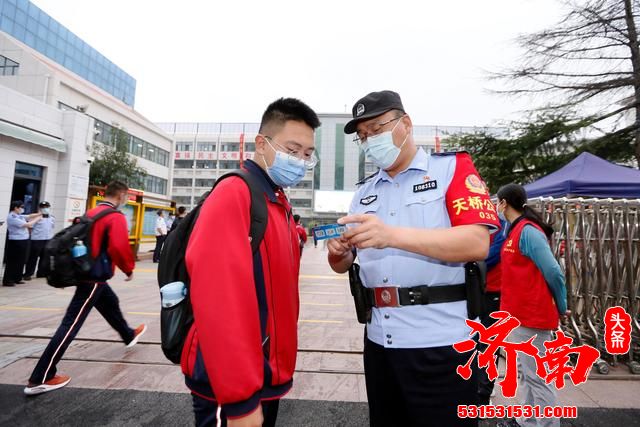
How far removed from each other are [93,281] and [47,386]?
0.98 meters

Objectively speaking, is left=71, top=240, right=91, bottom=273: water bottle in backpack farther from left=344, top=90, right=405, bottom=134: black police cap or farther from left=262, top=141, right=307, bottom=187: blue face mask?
left=344, top=90, right=405, bottom=134: black police cap

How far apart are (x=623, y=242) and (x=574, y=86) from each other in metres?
7.07

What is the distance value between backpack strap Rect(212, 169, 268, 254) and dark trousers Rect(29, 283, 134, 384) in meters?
2.89

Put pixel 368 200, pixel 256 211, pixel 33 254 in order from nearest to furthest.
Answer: pixel 256 211 → pixel 368 200 → pixel 33 254

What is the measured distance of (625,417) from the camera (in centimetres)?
277

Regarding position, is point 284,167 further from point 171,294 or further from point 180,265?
point 171,294

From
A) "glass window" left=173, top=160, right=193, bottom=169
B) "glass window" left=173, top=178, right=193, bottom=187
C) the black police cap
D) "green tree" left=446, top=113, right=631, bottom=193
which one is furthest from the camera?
"glass window" left=173, top=160, right=193, bottom=169

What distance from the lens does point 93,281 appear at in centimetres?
332

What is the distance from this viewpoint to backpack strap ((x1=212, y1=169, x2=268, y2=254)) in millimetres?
1340

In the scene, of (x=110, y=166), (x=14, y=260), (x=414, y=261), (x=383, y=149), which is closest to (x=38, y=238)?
(x=14, y=260)

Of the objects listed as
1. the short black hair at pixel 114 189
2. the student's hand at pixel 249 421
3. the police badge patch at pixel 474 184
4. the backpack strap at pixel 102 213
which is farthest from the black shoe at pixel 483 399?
the short black hair at pixel 114 189

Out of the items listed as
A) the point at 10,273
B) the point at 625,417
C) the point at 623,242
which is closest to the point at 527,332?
the point at 625,417

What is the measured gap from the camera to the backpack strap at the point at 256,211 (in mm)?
1340

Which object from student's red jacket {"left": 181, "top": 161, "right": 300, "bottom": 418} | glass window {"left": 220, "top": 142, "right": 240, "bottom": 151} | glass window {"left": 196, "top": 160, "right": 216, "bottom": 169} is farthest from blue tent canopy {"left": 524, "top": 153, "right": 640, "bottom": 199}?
glass window {"left": 196, "top": 160, "right": 216, "bottom": 169}
